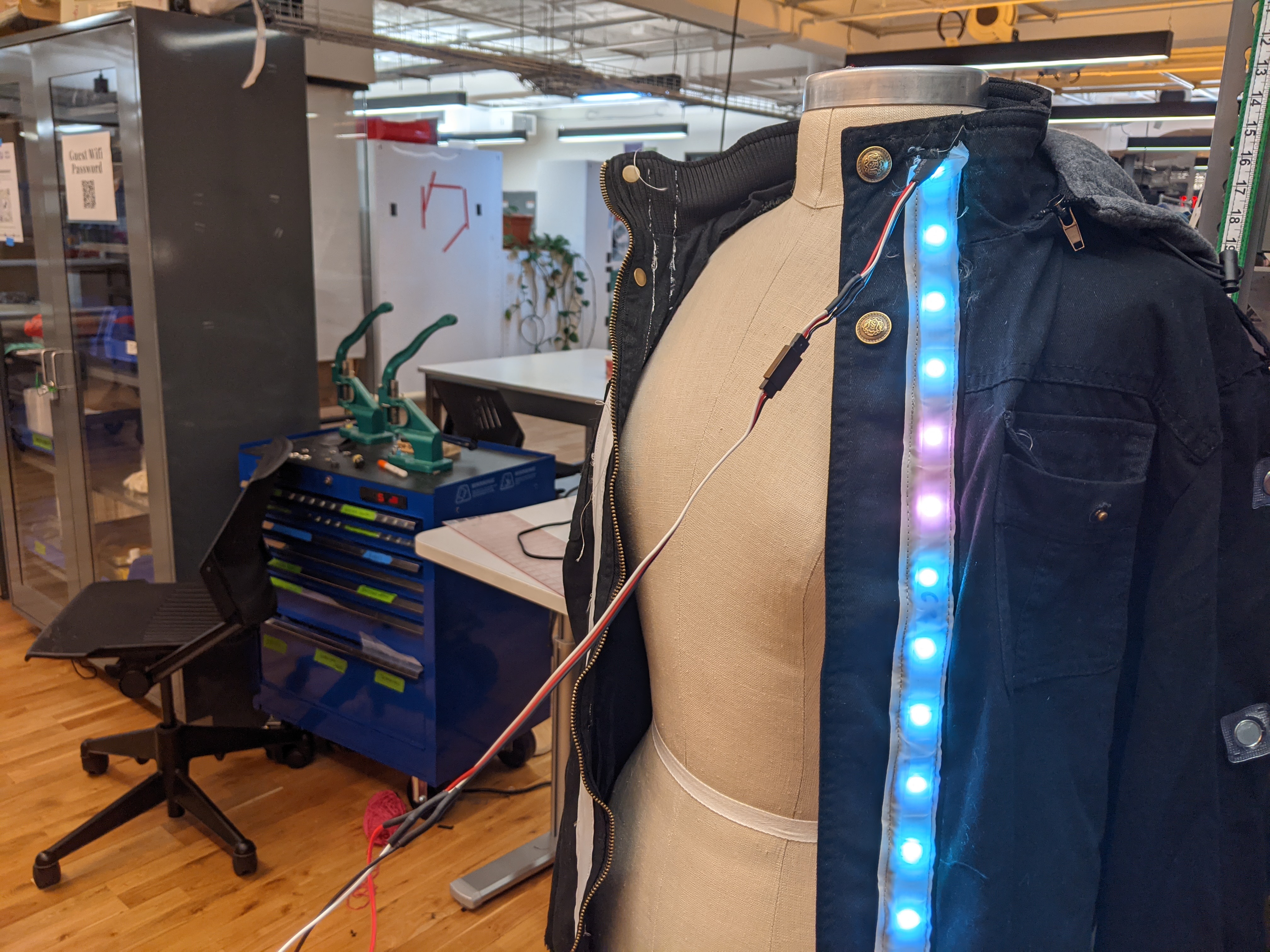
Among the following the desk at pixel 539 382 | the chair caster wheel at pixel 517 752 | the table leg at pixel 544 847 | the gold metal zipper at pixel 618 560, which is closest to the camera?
the gold metal zipper at pixel 618 560

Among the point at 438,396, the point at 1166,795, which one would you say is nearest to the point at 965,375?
the point at 1166,795

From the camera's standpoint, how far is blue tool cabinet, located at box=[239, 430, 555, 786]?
2.31 meters

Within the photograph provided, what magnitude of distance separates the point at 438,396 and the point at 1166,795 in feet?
12.3

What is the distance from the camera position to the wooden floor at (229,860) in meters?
2.03

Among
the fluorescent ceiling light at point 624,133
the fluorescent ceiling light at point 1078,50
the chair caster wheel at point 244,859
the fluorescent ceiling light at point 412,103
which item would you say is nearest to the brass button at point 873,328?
the chair caster wheel at point 244,859

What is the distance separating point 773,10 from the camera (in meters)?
7.51

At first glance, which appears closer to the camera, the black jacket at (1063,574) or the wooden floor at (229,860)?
the black jacket at (1063,574)

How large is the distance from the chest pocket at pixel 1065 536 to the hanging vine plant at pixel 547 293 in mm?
8435

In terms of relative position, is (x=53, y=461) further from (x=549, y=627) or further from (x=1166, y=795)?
(x=1166, y=795)

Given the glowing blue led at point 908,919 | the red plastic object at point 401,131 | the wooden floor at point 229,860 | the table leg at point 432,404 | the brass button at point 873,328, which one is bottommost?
the wooden floor at point 229,860

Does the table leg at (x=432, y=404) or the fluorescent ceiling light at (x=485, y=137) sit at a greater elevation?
the fluorescent ceiling light at (x=485, y=137)

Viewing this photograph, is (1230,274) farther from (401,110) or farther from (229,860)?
(401,110)

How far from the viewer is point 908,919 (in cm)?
67

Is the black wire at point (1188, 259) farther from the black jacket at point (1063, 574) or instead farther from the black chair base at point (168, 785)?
the black chair base at point (168, 785)
